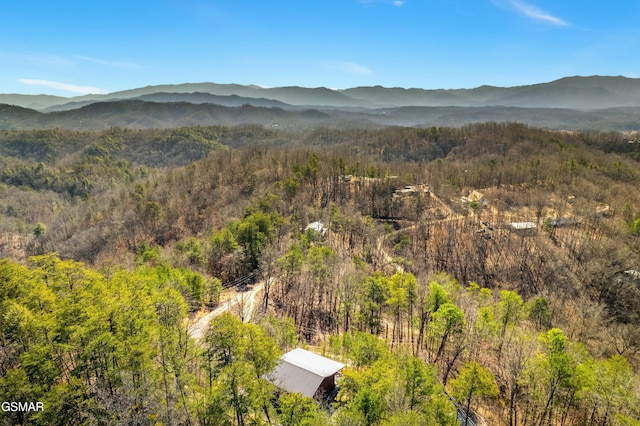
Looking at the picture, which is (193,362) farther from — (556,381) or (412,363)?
(556,381)

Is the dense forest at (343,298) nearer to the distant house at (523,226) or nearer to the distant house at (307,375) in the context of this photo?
the distant house at (523,226)

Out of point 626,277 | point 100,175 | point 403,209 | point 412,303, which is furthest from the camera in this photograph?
point 100,175

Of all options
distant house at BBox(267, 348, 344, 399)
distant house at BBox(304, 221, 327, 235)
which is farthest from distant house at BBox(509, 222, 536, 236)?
distant house at BBox(267, 348, 344, 399)

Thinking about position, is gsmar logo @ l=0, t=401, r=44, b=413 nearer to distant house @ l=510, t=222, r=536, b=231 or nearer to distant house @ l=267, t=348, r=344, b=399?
distant house @ l=267, t=348, r=344, b=399

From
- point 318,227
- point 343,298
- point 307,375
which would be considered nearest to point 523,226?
point 318,227

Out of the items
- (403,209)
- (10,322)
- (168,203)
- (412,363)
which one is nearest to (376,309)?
(412,363)

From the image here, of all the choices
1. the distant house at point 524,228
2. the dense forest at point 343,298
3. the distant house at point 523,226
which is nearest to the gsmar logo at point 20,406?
the dense forest at point 343,298
